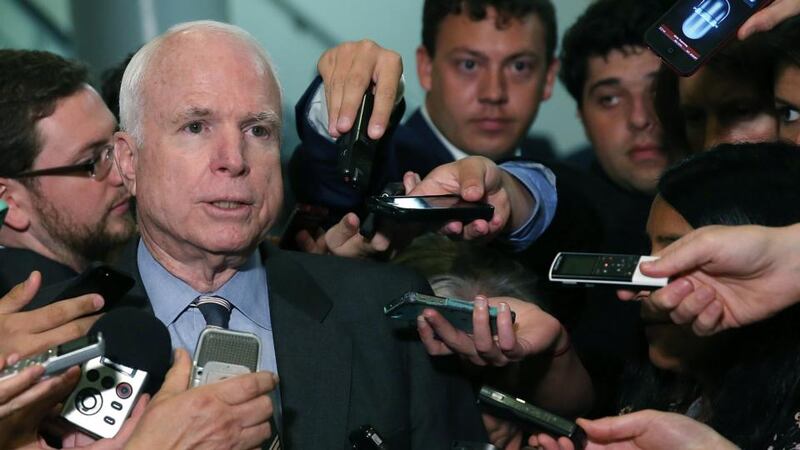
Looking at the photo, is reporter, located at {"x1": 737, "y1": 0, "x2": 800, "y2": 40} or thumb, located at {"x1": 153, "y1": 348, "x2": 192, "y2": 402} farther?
reporter, located at {"x1": 737, "y1": 0, "x2": 800, "y2": 40}

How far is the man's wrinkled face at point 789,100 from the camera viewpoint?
271 cm

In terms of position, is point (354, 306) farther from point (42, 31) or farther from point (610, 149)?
point (42, 31)

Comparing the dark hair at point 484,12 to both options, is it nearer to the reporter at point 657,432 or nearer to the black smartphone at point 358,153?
the black smartphone at point 358,153

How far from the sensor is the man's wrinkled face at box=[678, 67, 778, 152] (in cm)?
312

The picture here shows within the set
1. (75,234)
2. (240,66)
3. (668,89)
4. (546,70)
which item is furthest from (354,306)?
(546,70)

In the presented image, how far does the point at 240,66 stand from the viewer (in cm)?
254

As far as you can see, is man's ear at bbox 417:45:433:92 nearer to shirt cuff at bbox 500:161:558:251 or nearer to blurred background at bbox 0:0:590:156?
blurred background at bbox 0:0:590:156

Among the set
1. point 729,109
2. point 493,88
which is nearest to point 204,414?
point 729,109

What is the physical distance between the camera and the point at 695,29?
2.68 meters

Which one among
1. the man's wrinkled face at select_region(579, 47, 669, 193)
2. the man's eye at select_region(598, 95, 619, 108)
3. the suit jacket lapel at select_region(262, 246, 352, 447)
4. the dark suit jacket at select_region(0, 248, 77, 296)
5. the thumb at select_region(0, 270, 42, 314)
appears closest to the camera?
the thumb at select_region(0, 270, 42, 314)

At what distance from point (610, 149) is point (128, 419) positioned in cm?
227

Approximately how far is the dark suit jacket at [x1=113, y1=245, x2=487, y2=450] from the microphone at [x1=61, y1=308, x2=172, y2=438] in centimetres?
40

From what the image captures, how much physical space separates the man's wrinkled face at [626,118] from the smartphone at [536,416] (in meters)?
1.60

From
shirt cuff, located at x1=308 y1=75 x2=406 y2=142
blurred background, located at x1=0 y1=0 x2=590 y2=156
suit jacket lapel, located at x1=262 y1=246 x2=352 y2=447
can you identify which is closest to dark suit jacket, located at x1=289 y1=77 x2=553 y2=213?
shirt cuff, located at x1=308 y1=75 x2=406 y2=142
